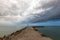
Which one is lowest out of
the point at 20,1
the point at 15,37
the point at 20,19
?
the point at 15,37

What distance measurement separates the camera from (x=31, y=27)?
3.18 meters

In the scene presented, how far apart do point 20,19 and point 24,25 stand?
9cm

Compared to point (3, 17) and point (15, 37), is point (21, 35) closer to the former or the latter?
point (15, 37)

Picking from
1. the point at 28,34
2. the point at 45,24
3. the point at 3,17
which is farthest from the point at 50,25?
the point at 3,17

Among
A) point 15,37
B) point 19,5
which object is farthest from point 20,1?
point 15,37

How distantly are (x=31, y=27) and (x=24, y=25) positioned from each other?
10 cm

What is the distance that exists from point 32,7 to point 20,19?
0.21 metres

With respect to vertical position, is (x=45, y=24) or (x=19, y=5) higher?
(x=19, y=5)

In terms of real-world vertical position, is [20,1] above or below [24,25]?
above

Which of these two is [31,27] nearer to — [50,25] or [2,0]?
[50,25]

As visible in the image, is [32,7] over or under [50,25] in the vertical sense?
over

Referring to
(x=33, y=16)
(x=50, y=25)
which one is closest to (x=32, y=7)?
(x=33, y=16)

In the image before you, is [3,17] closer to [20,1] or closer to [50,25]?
[20,1]

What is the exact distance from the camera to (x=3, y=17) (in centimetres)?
314
